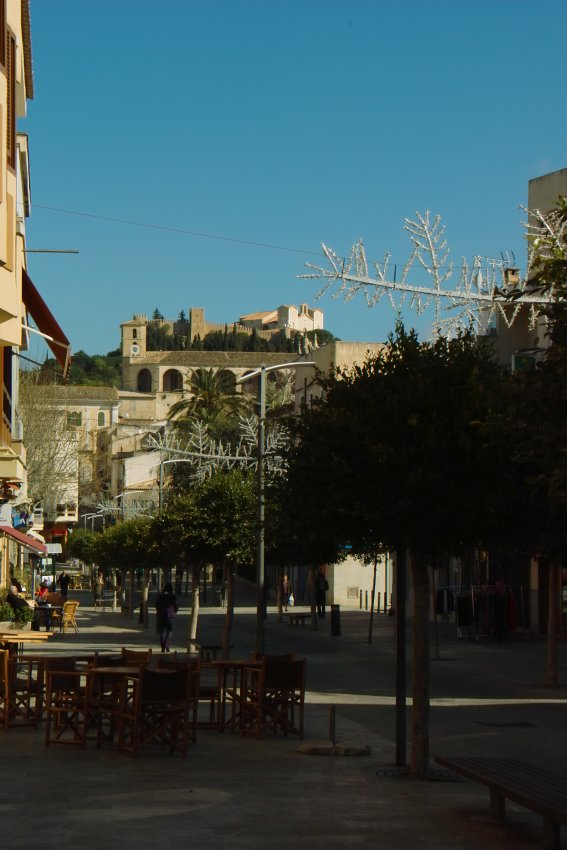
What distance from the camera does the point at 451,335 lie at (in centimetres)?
1409

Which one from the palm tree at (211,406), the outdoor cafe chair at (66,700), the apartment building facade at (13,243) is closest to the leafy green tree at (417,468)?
the outdoor cafe chair at (66,700)

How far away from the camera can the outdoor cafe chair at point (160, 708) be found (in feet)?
45.2

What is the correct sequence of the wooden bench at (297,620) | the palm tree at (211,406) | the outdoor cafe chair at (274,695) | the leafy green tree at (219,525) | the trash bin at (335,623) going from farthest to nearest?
the palm tree at (211,406)
the wooden bench at (297,620)
the trash bin at (335,623)
the leafy green tree at (219,525)
the outdoor cafe chair at (274,695)

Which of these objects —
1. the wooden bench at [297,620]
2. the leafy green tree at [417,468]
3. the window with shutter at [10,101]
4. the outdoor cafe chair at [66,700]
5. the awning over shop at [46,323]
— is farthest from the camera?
the wooden bench at [297,620]

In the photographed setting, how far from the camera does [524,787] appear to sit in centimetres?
950

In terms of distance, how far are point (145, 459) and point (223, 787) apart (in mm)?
108599

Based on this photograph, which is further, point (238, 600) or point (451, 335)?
point (238, 600)

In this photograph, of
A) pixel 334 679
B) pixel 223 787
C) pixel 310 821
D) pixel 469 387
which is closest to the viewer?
pixel 310 821

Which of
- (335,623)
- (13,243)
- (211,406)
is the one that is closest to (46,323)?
(13,243)

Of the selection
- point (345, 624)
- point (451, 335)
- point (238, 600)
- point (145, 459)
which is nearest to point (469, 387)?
point (451, 335)

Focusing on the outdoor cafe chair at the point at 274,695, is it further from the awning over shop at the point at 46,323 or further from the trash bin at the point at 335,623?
the trash bin at the point at 335,623

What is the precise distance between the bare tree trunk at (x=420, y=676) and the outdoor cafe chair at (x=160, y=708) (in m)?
2.57

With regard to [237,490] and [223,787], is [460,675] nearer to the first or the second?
[237,490]

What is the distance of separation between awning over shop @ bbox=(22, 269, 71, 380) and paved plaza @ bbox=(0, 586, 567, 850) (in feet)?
24.7
